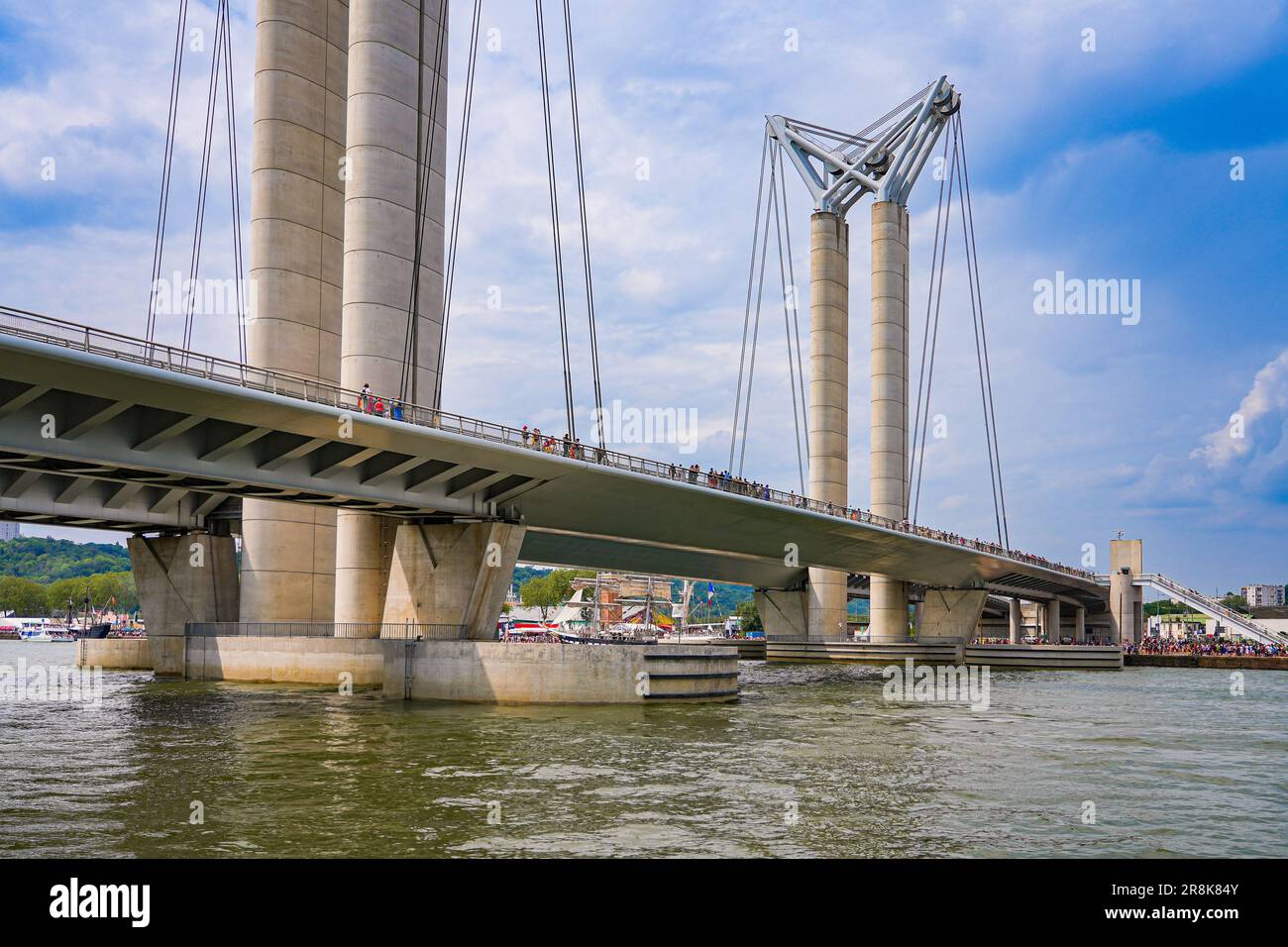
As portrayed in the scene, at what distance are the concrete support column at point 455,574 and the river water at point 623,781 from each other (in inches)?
271

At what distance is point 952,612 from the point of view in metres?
99.5

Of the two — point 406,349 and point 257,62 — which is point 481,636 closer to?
point 406,349

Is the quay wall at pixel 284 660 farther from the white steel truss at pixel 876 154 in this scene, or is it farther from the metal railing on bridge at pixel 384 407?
the white steel truss at pixel 876 154

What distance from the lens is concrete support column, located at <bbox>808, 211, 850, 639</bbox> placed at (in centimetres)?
9475

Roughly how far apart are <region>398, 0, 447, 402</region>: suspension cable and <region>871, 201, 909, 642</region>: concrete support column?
172ft

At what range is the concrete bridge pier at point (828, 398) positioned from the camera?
311 ft

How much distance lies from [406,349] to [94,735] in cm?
2982

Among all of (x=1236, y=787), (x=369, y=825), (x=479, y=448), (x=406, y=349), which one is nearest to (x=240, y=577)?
(x=406, y=349)

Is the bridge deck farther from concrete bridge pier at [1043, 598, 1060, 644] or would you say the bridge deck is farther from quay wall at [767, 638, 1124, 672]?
concrete bridge pier at [1043, 598, 1060, 644]

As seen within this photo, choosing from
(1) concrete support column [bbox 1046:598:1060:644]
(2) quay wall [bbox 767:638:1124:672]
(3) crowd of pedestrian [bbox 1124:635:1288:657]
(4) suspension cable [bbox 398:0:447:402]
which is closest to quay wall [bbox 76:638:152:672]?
(4) suspension cable [bbox 398:0:447:402]

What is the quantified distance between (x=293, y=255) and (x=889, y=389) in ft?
195

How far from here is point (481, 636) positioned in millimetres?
47469

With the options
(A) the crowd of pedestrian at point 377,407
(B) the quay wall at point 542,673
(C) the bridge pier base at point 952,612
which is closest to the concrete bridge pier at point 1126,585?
(C) the bridge pier base at point 952,612

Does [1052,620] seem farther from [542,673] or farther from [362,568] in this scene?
[542,673]
